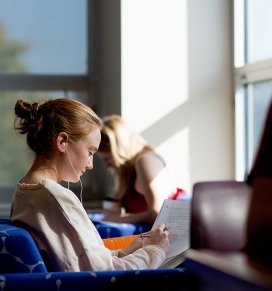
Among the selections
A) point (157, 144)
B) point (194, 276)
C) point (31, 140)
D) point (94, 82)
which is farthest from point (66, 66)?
point (194, 276)

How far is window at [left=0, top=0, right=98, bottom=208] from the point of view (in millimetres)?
5098

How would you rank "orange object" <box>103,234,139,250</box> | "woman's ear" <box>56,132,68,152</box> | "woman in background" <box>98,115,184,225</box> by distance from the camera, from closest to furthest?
1. "woman's ear" <box>56,132,68,152</box>
2. "orange object" <box>103,234,139,250</box>
3. "woman in background" <box>98,115,184,225</box>

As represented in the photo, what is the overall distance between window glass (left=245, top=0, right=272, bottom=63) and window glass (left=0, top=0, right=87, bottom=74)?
3.81ft

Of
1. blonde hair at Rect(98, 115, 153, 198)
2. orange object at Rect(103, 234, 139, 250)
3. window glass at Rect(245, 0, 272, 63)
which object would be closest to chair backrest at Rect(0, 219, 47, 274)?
orange object at Rect(103, 234, 139, 250)

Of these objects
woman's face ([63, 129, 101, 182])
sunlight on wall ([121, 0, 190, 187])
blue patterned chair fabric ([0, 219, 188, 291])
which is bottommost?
blue patterned chair fabric ([0, 219, 188, 291])

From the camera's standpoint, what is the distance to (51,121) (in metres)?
2.54

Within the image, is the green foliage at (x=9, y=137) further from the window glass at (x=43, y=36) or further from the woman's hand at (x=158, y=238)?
the woman's hand at (x=158, y=238)

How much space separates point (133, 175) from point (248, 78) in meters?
1.09

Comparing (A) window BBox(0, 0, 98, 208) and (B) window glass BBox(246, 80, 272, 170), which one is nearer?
(B) window glass BBox(246, 80, 272, 170)

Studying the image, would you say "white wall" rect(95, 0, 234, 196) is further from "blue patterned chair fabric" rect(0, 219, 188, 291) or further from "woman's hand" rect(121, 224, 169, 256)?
"blue patterned chair fabric" rect(0, 219, 188, 291)

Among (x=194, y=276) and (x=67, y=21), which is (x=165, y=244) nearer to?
(x=194, y=276)

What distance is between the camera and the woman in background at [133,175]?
4.03m

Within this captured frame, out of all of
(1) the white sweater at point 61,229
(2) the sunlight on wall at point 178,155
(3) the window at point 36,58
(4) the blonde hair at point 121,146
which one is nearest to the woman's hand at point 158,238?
(1) the white sweater at point 61,229

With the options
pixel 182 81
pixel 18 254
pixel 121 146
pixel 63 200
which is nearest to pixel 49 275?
pixel 18 254
